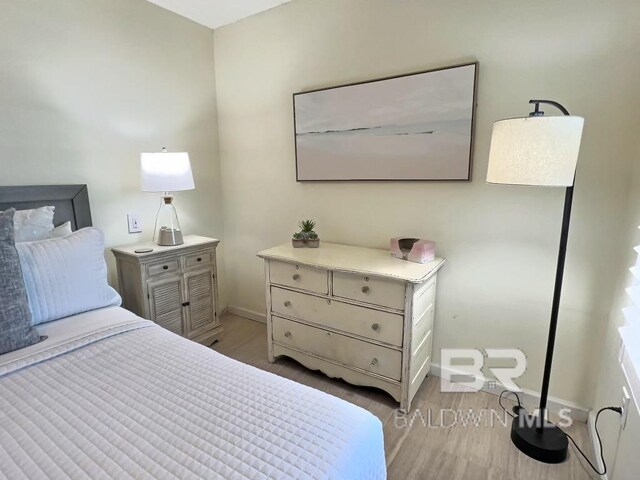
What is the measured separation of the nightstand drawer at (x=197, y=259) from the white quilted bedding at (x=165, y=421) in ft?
3.51

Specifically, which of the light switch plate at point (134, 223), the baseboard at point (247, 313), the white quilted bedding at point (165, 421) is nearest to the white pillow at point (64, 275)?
the white quilted bedding at point (165, 421)

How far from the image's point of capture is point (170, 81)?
8.23ft

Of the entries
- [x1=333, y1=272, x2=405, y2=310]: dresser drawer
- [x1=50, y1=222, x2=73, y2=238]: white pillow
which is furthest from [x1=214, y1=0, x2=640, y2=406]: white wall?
[x1=50, y1=222, x2=73, y2=238]: white pillow

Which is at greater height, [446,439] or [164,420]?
[164,420]

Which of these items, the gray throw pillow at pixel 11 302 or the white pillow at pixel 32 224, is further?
the white pillow at pixel 32 224

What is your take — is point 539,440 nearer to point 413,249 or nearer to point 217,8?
point 413,249

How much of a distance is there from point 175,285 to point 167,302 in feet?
0.39

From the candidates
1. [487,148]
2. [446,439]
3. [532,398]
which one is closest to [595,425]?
[532,398]

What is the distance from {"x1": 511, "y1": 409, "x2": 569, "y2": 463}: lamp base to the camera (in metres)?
1.52

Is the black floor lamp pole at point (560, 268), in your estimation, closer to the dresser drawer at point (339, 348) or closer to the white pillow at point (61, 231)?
the dresser drawer at point (339, 348)

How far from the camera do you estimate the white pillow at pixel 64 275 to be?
137 centimetres

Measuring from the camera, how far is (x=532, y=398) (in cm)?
188

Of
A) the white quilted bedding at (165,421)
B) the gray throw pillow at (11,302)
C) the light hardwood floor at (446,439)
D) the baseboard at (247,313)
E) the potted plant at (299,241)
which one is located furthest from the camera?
the baseboard at (247,313)

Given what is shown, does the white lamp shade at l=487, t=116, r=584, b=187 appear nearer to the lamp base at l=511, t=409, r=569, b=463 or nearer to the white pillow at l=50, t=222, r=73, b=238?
the lamp base at l=511, t=409, r=569, b=463
